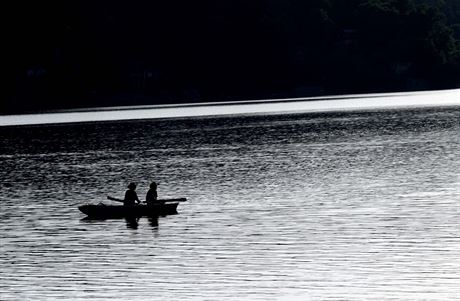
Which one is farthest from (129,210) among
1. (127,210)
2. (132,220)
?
(132,220)

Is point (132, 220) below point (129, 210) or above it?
below

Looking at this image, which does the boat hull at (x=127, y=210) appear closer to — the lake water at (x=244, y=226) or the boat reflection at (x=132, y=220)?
the boat reflection at (x=132, y=220)

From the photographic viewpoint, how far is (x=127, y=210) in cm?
6438

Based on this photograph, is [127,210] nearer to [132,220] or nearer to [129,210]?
[129,210]

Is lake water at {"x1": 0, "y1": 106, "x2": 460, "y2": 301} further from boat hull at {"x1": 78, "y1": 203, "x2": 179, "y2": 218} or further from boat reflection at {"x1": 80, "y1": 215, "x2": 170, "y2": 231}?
boat hull at {"x1": 78, "y1": 203, "x2": 179, "y2": 218}

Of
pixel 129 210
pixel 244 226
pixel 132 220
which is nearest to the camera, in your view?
pixel 244 226

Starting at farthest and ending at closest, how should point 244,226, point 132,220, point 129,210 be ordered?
Answer: 1. point 132,220
2. point 129,210
3. point 244,226

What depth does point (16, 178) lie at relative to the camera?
96.7 meters

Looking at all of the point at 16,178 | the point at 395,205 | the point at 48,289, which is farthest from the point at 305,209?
the point at 16,178

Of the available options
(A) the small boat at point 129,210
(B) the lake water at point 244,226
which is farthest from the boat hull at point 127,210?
(B) the lake water at point 244,226

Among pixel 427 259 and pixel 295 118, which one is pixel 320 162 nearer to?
pixel 427 259

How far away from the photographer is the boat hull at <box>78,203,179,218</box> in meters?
64.3

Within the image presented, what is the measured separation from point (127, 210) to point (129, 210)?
92 millimetres

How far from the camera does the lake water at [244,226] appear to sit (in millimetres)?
44719
